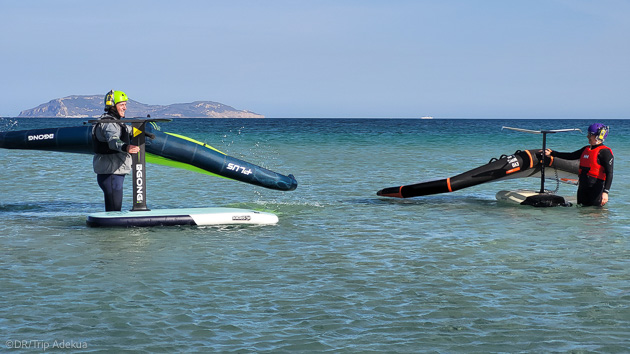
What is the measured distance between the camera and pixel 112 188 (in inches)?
413

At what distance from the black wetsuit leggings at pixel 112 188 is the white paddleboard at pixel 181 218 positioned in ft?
0.67

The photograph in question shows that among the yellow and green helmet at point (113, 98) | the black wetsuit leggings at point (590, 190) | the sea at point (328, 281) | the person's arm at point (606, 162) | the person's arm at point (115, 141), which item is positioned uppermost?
the yellow and green helmet at point (113, 98)

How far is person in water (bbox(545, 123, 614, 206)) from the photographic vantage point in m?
12.6

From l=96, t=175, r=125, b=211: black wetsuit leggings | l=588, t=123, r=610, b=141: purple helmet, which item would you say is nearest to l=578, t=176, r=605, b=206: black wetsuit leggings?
l=588, t=123, r=610, b=141: purple helmet

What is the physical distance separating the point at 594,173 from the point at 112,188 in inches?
326

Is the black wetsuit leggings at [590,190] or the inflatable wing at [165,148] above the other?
the inflatable wing at [165,148]

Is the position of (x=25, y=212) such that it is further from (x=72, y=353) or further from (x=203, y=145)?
(x=72, y=353)

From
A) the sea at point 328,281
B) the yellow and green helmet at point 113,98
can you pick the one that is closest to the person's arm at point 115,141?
the yellow and green helmet at point 113,98

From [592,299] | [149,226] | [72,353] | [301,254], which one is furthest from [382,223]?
[72,353]

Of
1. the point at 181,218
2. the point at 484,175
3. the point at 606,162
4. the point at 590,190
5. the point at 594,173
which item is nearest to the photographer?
the point at 181,218

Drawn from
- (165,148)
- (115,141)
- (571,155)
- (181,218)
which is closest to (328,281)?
(181,218)

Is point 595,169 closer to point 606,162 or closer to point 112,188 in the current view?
point 606,162

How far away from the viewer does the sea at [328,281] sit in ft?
18.0

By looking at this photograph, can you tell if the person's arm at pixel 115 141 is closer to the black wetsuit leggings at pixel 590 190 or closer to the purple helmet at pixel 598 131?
the purple helmet at pixel 598 131
